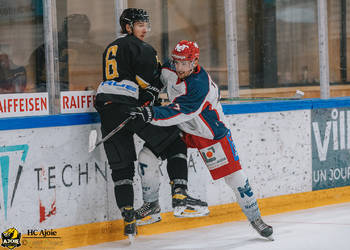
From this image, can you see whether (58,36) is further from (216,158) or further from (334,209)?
(334,209)

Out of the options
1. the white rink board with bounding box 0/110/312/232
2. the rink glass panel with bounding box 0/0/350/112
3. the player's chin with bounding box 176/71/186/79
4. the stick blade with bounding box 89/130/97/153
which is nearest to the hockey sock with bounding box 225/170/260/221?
the white rink board with bounding box 0/110/312/232

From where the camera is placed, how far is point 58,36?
4.37m

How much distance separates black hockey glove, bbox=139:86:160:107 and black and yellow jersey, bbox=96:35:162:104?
0.06 metres

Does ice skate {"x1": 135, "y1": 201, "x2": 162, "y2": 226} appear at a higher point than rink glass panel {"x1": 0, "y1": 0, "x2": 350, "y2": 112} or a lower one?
lower

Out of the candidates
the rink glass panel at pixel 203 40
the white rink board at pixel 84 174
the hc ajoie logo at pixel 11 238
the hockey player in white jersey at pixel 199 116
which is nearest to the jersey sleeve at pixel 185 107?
the hockey player in white jersey at pixel 199 116

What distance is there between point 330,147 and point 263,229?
159cm

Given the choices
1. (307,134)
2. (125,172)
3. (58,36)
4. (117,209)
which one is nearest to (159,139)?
(125,172)

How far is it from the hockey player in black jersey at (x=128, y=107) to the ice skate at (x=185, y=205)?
0.05 meters

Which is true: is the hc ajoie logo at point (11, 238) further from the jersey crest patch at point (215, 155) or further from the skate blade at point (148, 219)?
the jersey crest patch at point (215, 155)

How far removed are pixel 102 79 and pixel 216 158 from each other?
94 cm

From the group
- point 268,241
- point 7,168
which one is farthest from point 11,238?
point 268,241

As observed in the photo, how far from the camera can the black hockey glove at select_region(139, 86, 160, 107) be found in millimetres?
4214

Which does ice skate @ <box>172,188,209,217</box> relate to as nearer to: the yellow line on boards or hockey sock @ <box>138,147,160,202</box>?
hockey sock @ <box>138,147,160,202</box>

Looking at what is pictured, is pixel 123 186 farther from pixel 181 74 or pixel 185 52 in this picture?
pixel 185 52
